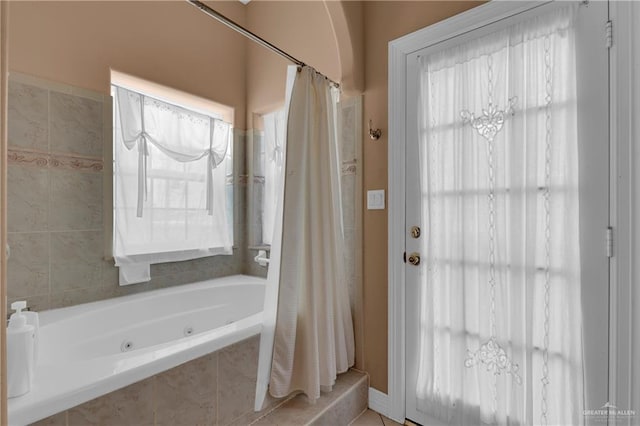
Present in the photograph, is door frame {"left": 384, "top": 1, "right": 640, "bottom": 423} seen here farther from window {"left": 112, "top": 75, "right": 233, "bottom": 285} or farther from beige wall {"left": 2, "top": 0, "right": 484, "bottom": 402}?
window {"left": 112, "top": 75, "right": 233, "bottom": 285}

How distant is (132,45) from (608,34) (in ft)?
8.68

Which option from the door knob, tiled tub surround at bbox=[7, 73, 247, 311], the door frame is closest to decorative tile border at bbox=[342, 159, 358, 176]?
the door frame

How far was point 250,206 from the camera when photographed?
9.54 feet

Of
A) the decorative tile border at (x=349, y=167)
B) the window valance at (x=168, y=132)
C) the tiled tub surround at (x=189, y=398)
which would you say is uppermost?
the window valance at (x=168, y=132)

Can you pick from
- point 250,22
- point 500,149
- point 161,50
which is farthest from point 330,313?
point 250,22

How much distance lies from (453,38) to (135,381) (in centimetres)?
196

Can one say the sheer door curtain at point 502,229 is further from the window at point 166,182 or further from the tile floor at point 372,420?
the window at point 166,182

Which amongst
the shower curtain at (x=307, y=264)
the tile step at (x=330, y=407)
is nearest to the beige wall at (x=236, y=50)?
the tile step at (x=330, y=407)

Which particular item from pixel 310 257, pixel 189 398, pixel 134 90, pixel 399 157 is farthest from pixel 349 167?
pixel 134 90

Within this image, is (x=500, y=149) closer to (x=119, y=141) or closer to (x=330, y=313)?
(x=330, y=313)

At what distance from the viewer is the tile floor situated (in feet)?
5.50

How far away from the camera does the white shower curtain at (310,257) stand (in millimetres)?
1520

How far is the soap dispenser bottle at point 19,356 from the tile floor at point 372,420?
143cm

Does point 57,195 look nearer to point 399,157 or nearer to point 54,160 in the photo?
point 54,160
